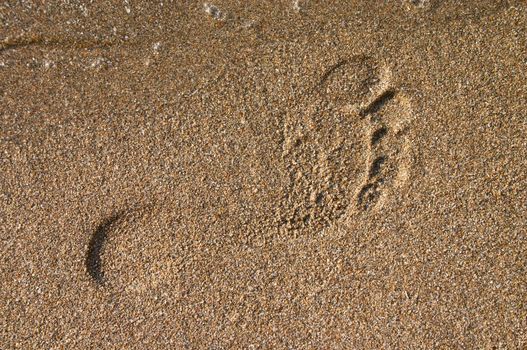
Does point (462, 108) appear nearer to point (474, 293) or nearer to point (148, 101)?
point (474, 293)

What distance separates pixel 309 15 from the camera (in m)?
2.15

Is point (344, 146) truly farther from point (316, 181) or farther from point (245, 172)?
point (245, 172)

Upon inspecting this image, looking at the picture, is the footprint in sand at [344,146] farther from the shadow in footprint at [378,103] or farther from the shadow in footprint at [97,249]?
the shadow in footprint at [97,249]

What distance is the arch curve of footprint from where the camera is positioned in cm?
214

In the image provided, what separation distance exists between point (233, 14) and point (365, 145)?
85 cm

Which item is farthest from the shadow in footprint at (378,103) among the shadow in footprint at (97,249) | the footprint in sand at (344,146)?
the shadow in footprint at (97,249)

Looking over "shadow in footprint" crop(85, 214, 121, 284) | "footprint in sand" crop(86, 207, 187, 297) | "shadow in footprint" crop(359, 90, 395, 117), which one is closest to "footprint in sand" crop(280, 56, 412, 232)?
"shadow in footprint" crop(359, 90, 395, 117)

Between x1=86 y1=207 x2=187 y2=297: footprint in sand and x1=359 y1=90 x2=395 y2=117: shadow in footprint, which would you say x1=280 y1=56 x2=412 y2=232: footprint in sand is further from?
A: x1=86 y1=207 x2=187 y2=297: footprint in sand

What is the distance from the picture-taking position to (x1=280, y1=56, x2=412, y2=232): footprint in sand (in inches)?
83.9

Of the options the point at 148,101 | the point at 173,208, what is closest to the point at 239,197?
the point at 173,208

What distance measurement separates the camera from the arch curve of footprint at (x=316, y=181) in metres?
2.14

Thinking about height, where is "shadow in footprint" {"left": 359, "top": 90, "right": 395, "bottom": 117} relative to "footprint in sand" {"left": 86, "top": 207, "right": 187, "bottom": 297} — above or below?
above

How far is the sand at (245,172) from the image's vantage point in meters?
2.12

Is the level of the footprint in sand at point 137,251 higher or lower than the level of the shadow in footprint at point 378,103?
lower
